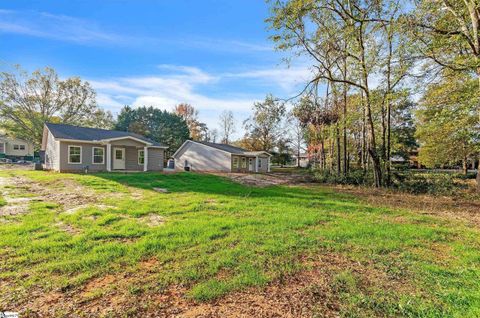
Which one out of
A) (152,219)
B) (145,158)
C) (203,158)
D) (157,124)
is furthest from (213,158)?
(152,219)

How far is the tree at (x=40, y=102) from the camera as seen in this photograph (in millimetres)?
28230

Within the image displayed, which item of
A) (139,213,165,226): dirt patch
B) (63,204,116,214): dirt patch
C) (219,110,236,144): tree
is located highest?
(219,110,236,144): tree

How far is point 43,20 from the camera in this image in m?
9.69

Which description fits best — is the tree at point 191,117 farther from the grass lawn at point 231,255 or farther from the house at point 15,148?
the grass lawn at point 231,255

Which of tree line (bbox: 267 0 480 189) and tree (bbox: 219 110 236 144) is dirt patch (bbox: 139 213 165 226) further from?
tree (bbox: 219 110 236 144)

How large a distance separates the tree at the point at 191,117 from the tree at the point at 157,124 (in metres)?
5.32

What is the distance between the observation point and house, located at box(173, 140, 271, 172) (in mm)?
27047

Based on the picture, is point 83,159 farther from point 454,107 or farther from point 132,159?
point 454,107

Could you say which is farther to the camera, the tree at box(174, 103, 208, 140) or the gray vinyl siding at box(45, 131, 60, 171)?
the tree at box(174, 103, 208, 140)

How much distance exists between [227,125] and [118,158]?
28.2 m

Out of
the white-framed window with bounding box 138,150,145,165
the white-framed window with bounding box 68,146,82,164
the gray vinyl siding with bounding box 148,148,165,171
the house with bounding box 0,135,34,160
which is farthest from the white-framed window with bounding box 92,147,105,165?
the house with bounding box 0,135,34,160

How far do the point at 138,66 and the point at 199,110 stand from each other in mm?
30873

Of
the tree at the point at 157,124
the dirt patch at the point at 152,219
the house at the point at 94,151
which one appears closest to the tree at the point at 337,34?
the dirt patch at the point at 152,219

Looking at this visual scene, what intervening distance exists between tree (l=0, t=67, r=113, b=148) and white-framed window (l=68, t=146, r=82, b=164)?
1886 cm
